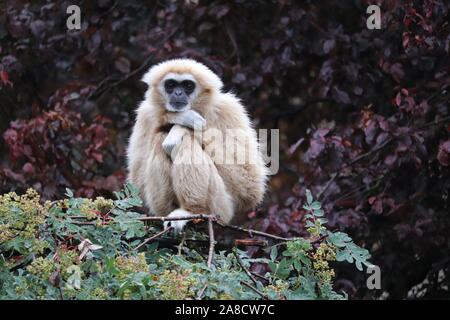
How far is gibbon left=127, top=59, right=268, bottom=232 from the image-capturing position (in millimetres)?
5418

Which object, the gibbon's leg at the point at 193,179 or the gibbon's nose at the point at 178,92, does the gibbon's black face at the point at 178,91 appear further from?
the gibbon's leg at the point at 193,179

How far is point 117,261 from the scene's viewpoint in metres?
3.79

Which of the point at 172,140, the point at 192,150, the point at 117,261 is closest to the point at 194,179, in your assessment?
the point at 192,150

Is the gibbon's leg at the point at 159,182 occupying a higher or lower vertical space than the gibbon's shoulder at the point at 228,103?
lower

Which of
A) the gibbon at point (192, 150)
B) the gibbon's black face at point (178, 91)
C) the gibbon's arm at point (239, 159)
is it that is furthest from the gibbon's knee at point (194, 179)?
the gibbon's black face at point (178, 91)

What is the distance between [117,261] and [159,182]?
174 cm

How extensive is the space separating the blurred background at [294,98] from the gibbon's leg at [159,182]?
1.43 metres

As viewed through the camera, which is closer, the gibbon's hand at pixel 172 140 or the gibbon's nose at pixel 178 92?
the gibbon's hand at pixel 172 140

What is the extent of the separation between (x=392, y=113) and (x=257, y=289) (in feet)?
13.9

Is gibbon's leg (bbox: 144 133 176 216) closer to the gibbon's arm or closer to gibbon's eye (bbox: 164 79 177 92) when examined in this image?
the gibbon's arm

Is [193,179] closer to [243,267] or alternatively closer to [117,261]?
[243,267]

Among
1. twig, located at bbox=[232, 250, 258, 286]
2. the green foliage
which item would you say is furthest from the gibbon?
twig, located at bbox=[232, 250, 258, 286]

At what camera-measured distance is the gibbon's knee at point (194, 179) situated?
5.38 metres

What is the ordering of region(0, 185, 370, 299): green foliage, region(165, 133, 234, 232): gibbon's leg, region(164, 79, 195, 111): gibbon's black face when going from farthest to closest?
region(164, 79, 195, 111): gibbon's black face, region(165, 133, 234, 232): gibbon's leg, region(0, 185, 370, 299): green foliage
